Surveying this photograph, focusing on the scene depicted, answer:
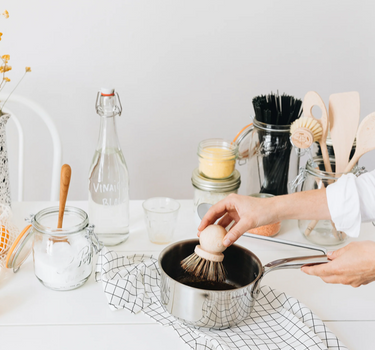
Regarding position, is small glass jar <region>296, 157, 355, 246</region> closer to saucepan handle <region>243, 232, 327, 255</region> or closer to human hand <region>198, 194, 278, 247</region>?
saucepan handle <region>243, 232, 327, 255</region>

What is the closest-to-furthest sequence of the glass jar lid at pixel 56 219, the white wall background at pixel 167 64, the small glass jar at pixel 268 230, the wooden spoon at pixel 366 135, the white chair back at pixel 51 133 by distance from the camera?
the glass jar lid at pixel 56 219 < the wooden spoon at pixel 366 135 < the small glass jar at pixel 268 230 < the white chair back at pixel 51 133 < the white wall background at pixel 167 64

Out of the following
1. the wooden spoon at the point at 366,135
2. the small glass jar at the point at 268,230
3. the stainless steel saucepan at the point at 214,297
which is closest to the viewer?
the stainless steel saucepan at the point at 214,297

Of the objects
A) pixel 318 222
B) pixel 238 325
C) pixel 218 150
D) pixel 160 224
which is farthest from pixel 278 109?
pixel 238 325

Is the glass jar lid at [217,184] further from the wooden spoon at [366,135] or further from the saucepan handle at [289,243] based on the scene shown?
the wooden spoon at [366,135]

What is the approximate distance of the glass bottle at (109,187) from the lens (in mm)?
945

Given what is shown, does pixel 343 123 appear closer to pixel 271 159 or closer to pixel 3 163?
pixel 271 159

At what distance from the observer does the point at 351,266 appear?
0.70 metres

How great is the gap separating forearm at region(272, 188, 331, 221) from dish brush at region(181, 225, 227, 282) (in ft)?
0.43

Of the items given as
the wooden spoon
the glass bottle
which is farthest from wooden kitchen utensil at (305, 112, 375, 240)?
the glass bottle

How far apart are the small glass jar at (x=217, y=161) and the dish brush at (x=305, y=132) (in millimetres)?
170

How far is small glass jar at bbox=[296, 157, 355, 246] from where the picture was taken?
0.99 meters

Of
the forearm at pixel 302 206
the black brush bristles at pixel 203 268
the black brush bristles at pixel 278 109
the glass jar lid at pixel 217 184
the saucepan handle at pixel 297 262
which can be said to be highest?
the black brush bristles at pixel 278 109

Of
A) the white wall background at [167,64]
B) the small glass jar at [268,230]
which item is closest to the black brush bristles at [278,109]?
the small glass jar at [268,230]

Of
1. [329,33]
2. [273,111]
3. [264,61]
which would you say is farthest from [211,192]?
[329,33]
